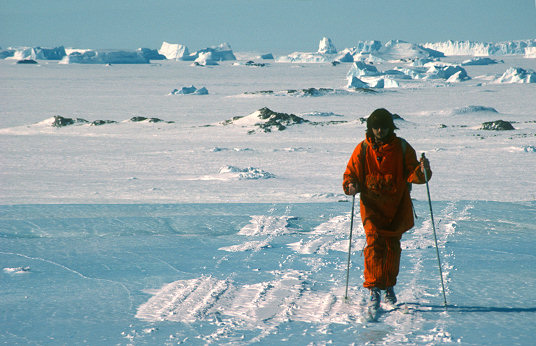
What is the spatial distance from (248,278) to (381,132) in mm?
1436

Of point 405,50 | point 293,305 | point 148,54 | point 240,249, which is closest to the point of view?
A: point 293,305

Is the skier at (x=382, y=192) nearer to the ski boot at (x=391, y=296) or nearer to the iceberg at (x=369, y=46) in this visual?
the ski boot at (x=391, y=296)

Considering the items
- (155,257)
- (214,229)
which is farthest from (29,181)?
(155,257)

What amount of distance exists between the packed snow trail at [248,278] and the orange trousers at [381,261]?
0.57ft

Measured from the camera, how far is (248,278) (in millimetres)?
4238

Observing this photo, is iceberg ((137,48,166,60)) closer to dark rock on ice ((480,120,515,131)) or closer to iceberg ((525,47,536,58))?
iceberg ((525,47,536,58))

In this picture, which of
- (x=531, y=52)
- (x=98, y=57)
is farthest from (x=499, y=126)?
(x=531, y=52)

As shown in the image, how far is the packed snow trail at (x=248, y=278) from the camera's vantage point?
10.6ft

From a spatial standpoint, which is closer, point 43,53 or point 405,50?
point 43,53

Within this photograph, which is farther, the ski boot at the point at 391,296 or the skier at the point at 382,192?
the ski boot at the point at 391,296

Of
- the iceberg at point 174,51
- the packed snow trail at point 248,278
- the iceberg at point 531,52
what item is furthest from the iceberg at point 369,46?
the packed snow trail at point 248,278

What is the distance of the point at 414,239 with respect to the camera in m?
5.39

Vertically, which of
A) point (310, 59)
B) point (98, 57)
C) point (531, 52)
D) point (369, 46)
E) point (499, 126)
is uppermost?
point (369, 46)

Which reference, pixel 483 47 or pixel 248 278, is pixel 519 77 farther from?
pixel 483 47
